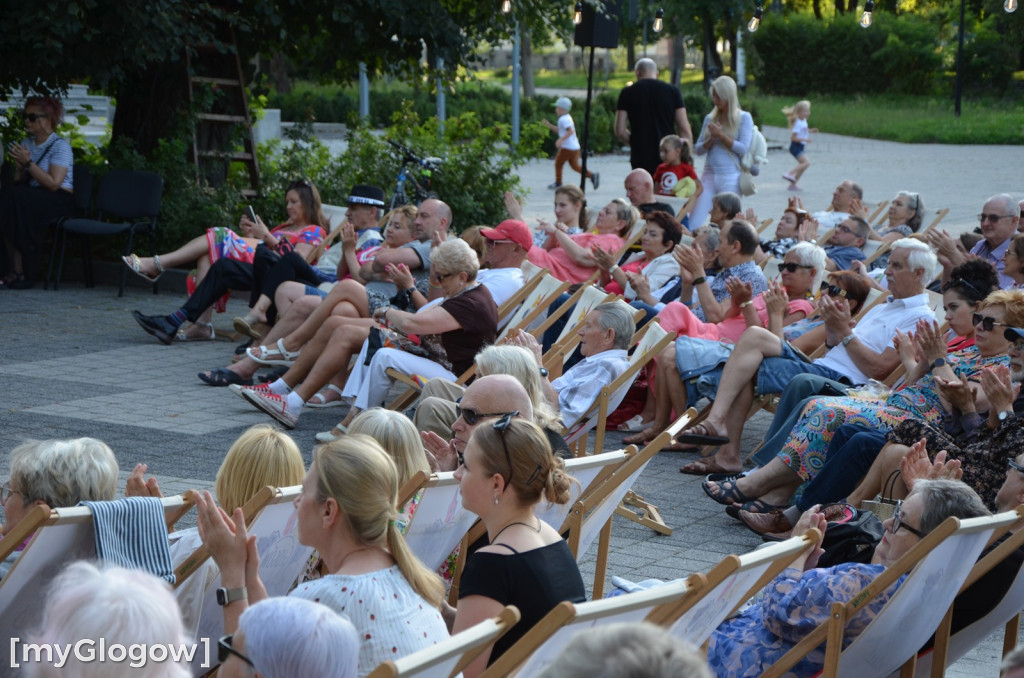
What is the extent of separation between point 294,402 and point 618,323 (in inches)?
79.0

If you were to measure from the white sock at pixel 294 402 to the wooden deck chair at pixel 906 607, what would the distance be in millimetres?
4368

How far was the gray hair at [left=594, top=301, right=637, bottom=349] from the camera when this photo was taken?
21.7ft

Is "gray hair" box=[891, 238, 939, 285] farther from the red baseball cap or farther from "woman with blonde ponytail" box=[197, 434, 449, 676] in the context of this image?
"woman with blonde ponytail" box=[197, 434, 449, 676]

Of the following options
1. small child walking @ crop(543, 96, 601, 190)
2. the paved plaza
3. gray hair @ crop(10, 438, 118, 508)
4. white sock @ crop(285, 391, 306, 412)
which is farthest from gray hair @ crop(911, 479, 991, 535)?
small child walking @ crop(543, 96, 601, 190)

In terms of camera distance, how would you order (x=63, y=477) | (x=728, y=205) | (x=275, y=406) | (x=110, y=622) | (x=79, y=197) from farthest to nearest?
(x=79, y=197)
(x=728, y=205)
(x=275, y=406)
(x=63, y=477)
(x=110, y=622)

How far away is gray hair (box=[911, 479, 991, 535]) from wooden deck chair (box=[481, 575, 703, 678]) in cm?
110

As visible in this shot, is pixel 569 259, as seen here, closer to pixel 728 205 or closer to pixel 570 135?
pixel 728 205

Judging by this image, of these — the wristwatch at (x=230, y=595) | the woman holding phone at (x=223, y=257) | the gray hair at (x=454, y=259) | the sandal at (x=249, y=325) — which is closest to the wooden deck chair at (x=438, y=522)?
the wristwatch at (x=230, y=595)

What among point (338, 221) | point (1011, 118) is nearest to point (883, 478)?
point (338, 221)

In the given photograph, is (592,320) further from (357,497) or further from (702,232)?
(357,497)

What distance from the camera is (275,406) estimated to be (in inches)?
288

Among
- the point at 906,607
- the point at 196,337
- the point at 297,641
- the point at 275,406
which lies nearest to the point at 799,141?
the point at 196,337

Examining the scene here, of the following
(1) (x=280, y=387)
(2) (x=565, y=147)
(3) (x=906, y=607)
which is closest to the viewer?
(3) (x=906, y=607)

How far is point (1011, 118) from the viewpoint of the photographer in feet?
109
